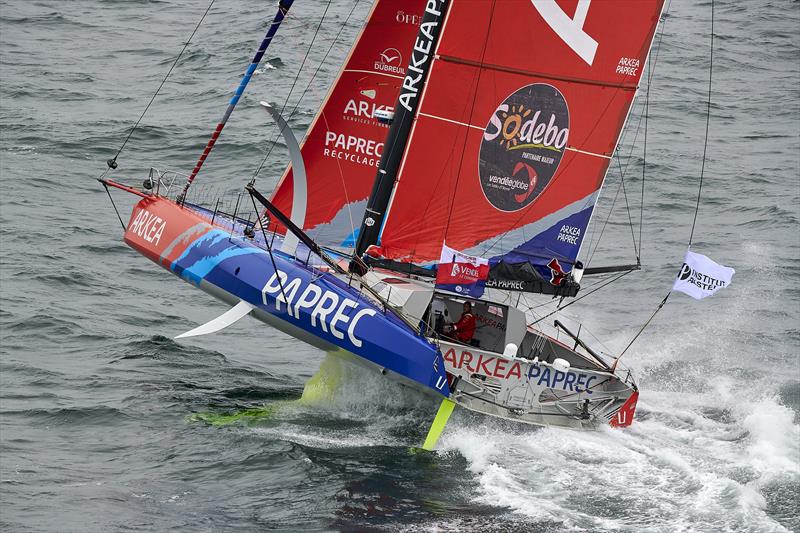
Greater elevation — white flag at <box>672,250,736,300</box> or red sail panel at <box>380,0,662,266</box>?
red sail panel at <box>380,0,662,266</box>

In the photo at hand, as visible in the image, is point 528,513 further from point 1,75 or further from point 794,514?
point 1,75

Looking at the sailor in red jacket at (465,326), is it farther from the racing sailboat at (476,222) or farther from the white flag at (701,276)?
the white flag at (701,276)

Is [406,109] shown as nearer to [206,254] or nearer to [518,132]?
[518,132]

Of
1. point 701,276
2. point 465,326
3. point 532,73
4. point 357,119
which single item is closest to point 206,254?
point 465,326

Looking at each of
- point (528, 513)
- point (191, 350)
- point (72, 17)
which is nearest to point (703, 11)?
point (72, 17)

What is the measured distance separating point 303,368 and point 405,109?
4.63 m

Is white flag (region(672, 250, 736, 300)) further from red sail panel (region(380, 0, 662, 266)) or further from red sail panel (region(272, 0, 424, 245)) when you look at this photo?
red sail panel (region(272, 0, 424, 245))

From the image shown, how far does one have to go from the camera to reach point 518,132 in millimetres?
16000

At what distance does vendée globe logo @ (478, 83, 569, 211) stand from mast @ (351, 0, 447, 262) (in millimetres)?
1102

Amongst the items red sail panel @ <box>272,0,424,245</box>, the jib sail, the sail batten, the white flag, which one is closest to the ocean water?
the white flag

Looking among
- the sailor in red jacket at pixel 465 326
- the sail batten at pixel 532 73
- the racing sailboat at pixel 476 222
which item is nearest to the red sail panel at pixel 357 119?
the racing sailboat at pixel 476 222

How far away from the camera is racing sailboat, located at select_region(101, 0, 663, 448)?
595 inches

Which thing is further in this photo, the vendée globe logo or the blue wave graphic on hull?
the vendée globe logo

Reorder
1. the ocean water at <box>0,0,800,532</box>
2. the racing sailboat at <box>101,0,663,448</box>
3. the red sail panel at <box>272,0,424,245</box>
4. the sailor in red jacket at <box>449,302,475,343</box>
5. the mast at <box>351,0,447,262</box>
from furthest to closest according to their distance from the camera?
the red sail panel at <box>272,0,424,245</box> → the sailor in red jacket at <box>449,302,475,343</box> → the mast at <box>351,0,447,262</box> → the racing sailboat at <box>101,0,663,448</box> → the ocean water at <box>0,0,800,532</box>
